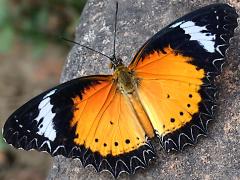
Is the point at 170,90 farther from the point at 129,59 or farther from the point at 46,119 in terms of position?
the point at 46,119

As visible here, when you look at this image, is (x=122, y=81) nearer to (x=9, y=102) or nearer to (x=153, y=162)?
(x=153, y=162)

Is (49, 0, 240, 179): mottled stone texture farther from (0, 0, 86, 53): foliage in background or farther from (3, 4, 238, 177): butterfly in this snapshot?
(0, 0, 86, 53): foliage in background

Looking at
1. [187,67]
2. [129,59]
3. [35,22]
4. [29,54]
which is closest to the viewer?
[187,67]

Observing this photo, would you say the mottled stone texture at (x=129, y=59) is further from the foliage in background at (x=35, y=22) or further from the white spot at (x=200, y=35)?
the foliage in background at (x=35, y=22)

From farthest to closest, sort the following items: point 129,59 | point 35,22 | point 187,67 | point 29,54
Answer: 1. point 29,54
2. point 35,22
3. point 129,59
4. point 187,67

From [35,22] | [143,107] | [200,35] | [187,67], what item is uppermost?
[35,22]

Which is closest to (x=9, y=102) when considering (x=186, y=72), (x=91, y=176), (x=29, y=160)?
Result: (x=29, y=160)

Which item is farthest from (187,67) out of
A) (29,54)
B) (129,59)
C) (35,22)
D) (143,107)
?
(29,54)

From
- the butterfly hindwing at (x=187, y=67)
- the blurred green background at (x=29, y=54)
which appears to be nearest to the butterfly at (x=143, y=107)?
the butterfly hindwing at (x=187, y=67)
